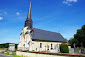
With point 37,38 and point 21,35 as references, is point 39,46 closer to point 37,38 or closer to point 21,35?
point 37,38

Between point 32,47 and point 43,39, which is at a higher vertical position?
point 43,39

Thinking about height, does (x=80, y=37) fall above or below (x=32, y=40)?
above

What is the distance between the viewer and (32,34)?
1199 inches

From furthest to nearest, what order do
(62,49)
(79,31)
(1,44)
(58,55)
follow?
(1,44) < (79,31) < (62,49) < (58,55)

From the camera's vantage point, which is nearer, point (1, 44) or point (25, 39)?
point (25, 39)

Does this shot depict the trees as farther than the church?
Yes

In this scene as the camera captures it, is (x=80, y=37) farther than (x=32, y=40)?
Yes

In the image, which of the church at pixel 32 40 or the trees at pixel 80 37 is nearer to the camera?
the church at pixel 32 40

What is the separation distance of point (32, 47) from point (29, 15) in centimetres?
1258

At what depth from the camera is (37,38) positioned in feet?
98.8

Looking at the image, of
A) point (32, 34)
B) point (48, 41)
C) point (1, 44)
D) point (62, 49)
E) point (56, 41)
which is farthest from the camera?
point (1, 44)

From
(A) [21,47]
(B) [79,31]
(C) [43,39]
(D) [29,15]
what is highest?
(D) [29,15]

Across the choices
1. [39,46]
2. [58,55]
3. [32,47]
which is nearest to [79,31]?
[39,46]

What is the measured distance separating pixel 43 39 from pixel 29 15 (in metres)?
10.5
